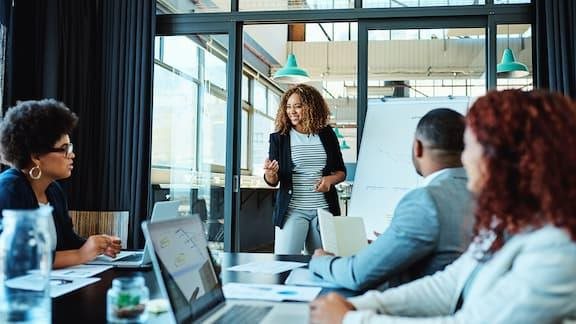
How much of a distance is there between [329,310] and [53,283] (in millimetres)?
889

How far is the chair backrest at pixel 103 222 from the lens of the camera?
3725mm

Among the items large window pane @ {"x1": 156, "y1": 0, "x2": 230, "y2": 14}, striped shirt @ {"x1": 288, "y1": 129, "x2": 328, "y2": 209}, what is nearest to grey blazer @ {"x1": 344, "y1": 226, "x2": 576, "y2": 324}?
striped shirt @ {"x1": 288, "y1": 129, "x2": 328, "y2": 209}

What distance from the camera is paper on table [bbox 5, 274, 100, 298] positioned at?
1063 millimetres

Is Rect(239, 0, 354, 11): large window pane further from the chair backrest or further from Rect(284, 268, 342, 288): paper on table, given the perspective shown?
Rect(284, 268, 342, 288): paper on table

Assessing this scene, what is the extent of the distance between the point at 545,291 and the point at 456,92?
3456mm

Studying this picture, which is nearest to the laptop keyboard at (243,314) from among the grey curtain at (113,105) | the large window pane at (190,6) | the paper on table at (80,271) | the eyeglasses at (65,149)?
the paper on table at (80,271)

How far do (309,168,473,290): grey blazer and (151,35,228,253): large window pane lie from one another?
2888mm

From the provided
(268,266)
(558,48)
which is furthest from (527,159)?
(558,48)

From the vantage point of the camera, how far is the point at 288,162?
10.0 ft

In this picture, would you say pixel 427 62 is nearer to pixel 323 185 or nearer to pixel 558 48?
pixel 558 48

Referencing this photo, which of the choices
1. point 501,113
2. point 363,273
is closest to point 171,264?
point 363,273

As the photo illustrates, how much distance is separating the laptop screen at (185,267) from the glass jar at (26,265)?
216mm

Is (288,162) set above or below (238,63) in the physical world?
below

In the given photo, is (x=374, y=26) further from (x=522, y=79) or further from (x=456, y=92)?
(x=522, y=79)
